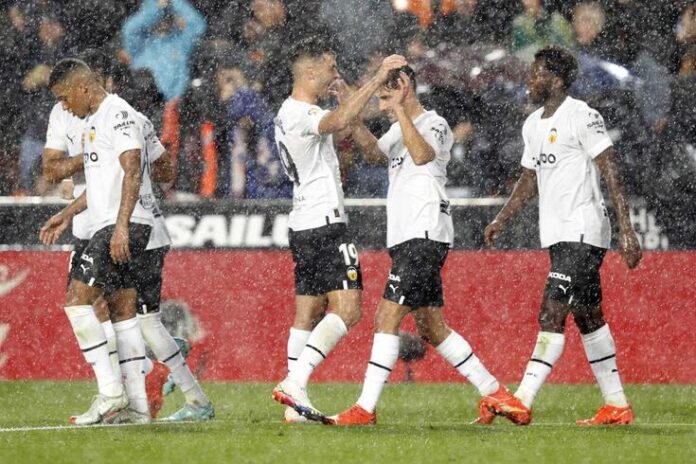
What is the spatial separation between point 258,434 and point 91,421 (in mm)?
996

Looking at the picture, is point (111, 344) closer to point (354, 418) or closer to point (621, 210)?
point (354, 418)

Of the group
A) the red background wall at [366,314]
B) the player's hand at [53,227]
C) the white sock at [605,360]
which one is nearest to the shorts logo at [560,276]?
the white sock at [605,360]

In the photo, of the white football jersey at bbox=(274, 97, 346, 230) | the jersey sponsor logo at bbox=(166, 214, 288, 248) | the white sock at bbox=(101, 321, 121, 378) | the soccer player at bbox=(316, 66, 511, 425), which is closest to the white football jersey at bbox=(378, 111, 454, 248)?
the soccer player at bbox=(316, 66, 511, 425)

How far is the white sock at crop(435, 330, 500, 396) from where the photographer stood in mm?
8766

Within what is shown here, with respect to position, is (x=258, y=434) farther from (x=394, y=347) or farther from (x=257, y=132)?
(x=257, y=132)

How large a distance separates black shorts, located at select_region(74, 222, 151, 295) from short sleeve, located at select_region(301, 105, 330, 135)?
993 mm

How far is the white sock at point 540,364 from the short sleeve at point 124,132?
7.68ft

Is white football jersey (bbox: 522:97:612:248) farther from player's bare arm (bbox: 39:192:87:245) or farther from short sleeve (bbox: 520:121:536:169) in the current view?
player's bare arm (bbox: 39:192:87:245)

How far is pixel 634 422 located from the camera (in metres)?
9.20

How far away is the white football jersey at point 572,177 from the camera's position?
28.5ft

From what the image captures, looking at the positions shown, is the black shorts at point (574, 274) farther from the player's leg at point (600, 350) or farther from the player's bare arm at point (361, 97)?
the player's bare arm at point (361, 97)

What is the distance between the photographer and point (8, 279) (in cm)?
1206

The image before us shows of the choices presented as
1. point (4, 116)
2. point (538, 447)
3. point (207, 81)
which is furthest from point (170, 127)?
point (538, 447)

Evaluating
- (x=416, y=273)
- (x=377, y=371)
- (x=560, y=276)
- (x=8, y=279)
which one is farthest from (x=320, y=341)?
(x=8, y=279)
